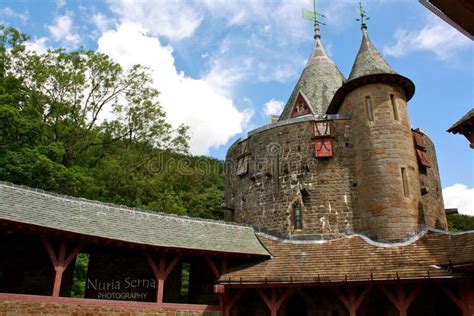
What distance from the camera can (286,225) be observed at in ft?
60.3

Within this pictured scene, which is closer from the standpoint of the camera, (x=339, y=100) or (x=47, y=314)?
(x=47, y=314)

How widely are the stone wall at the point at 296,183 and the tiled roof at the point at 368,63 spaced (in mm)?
2320

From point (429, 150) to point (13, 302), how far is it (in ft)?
58.4

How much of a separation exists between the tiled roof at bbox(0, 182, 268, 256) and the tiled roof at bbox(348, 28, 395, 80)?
8.65 m

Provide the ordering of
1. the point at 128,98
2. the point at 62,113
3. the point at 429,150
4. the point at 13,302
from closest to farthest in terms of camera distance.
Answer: the point at 13,302 < the point at 429,150 < the point at 62,113 < the point at 128,98

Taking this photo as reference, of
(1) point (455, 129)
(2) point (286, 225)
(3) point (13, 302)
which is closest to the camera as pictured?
(1) point (455, 129)

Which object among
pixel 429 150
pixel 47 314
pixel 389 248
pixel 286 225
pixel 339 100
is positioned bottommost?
pixel 47 314

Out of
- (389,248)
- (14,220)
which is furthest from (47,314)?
(389,248)

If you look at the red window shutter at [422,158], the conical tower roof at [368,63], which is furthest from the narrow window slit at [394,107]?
the red window shutter at [422,158]

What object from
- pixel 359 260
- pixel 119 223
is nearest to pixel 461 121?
pixel 359 260

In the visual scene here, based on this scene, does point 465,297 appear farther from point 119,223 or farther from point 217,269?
point 119,223

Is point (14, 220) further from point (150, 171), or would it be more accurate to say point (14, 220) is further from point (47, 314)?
point (150, 171)

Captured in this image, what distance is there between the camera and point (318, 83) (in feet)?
85.1

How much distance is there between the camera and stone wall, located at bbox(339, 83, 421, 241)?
641 inches
